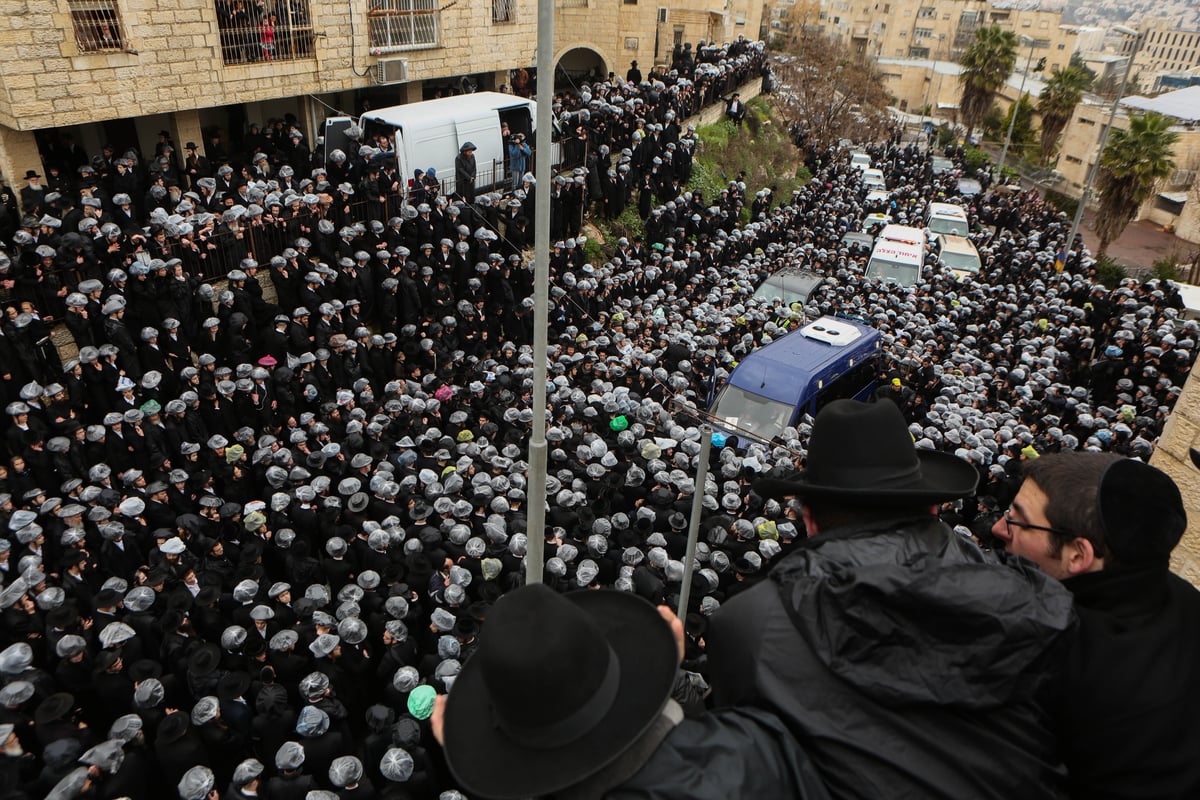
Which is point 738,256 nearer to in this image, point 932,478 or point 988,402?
point 988,402

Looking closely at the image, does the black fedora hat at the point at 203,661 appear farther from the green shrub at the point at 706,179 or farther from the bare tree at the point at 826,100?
the bare tree at the point at 826,100

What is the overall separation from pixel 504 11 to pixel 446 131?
7.47m

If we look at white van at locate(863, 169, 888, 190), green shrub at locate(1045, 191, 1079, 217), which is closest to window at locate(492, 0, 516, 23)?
white van at locate(863, 169, 888, 190)

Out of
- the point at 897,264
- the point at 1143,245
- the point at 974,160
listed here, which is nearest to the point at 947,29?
the point at 974,160

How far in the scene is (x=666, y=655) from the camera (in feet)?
6.34

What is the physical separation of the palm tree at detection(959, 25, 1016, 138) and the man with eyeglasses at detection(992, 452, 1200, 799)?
46.1m

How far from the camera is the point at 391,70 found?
17062 millimetres

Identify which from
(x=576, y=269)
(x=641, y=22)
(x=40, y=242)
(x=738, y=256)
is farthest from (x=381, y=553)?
(x=641, y=22)

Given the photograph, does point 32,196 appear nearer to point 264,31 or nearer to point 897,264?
point 264,31

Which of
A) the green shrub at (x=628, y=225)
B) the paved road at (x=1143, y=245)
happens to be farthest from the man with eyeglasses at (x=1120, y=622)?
the paved road at (x=1143, y=245)

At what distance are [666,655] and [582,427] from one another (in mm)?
8201

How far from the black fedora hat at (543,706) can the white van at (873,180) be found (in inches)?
1157

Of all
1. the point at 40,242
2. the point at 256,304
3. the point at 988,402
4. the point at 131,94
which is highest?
the point at 131,94

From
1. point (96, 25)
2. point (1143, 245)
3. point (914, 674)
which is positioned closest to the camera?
point (914, 674)
